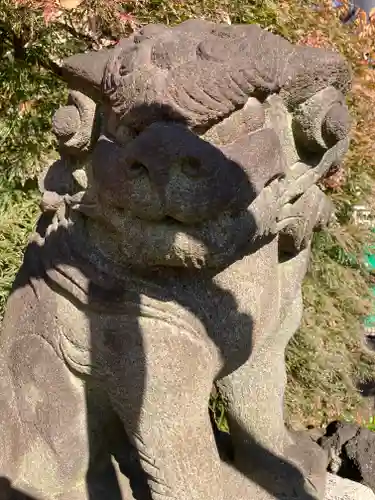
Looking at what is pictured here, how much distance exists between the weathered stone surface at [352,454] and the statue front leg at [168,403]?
0.58 m

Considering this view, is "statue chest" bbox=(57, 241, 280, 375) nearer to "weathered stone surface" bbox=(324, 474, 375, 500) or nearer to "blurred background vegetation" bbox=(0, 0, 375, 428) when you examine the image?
"weathered stone surface" bbox=(324, 474, 375, 500)

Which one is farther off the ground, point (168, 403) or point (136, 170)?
point (136, 170)

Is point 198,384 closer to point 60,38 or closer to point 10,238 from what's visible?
point 10,238

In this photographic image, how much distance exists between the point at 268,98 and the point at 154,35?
180 mm

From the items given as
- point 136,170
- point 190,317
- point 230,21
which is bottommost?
point 190,317

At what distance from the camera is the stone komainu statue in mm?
710

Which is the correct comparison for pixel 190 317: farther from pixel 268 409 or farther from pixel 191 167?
pixel 268 409

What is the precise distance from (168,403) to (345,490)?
60 cm

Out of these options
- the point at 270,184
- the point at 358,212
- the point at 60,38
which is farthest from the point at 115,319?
the point at 358,212

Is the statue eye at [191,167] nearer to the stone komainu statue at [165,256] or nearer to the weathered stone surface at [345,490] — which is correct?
the stone komainu statue at [165,256]

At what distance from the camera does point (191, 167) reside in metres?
0.69

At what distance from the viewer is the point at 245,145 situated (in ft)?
2.41

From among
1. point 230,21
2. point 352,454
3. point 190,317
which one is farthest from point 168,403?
point 230,21

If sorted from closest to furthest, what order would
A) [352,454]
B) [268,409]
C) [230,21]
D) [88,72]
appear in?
[88,72] < [268,409] < [352,454] < [230,21]
